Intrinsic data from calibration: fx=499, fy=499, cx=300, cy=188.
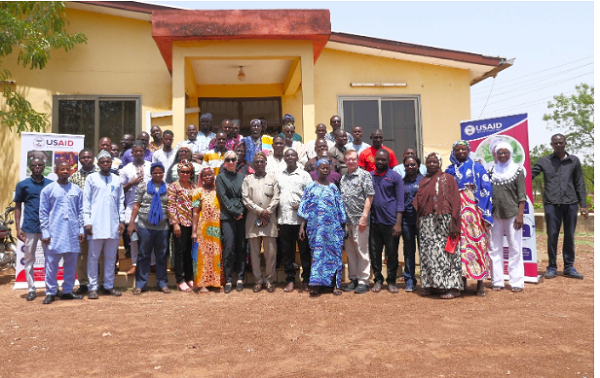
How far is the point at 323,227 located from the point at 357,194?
585 mm

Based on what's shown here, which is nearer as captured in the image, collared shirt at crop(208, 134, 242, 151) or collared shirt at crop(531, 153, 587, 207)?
collared shirt at crop(531, 153, 587, 207)

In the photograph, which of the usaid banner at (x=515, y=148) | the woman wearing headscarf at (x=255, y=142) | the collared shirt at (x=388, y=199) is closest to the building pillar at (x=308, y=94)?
the woman wearing headscarf at (x=255, y=142)

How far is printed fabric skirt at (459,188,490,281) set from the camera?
19.5ft

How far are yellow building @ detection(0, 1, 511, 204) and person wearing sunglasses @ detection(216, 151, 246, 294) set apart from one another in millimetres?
2321

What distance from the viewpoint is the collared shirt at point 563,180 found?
22.9 feet

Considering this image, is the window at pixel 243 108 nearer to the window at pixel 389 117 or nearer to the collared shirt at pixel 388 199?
the window at pixel 389 117

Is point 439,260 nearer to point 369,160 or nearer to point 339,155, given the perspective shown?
point 369,160

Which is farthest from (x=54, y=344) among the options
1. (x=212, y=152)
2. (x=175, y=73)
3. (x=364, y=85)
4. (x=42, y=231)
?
(x=364, y=85)

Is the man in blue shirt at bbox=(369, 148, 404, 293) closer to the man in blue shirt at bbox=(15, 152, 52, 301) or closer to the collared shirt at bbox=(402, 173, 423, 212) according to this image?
the collared shirt at bbox=(402, 173, 423, 212)

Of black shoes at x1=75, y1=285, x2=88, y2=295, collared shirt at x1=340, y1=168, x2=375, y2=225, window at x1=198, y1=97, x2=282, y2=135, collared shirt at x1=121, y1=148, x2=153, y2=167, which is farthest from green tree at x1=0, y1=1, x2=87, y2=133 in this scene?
collared shirt at x1=340, y1=168, x2=375, y2=225

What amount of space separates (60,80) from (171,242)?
5113mm

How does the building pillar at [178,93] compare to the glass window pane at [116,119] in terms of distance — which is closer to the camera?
the building pillar at [178,93]

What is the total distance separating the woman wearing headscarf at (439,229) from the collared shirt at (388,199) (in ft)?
0.95

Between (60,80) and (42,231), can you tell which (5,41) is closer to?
(60,80)
